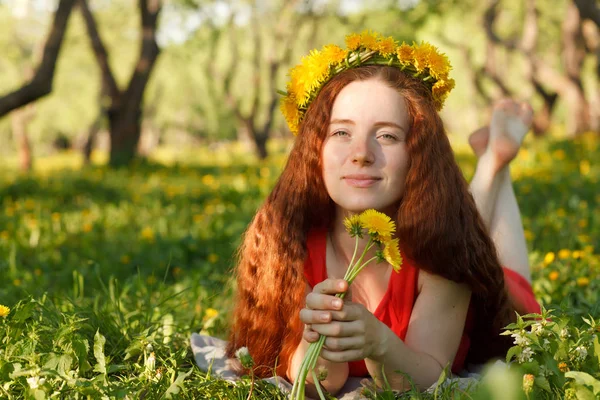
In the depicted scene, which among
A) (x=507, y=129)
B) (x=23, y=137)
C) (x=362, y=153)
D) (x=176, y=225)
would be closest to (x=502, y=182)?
(x=507, y=129)

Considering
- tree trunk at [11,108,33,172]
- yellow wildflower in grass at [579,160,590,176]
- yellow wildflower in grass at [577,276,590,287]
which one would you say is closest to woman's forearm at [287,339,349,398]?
yellow wildflower in grass at [577,276,590,287]

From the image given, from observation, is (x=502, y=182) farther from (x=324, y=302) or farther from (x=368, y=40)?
(x=324, y=302)

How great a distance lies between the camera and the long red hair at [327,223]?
2111 millimetres

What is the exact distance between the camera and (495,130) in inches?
139

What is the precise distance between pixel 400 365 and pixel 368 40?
1010 mm

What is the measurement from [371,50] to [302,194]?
508mm

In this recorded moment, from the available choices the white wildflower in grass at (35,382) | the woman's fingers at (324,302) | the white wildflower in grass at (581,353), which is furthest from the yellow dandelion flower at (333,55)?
the white wildflower in grass at (35,382)

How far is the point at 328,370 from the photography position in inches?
80.4

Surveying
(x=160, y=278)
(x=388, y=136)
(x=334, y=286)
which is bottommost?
(x=160, y=278)

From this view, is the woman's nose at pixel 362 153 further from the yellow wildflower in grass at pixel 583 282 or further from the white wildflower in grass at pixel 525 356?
the yellow wildflower in grass at pixel 583 282

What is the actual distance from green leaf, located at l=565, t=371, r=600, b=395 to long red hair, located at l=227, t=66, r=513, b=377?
466mm

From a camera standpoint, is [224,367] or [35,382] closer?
[35,382]

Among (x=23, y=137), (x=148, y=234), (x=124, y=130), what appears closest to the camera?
(x=148, y=234)

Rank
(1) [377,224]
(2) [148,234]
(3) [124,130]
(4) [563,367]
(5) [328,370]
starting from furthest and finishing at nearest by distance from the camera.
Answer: (3) [124,130] → (2) [148,234] → (5) [328,370] → (4) [563,367] → (1) [377,224]
